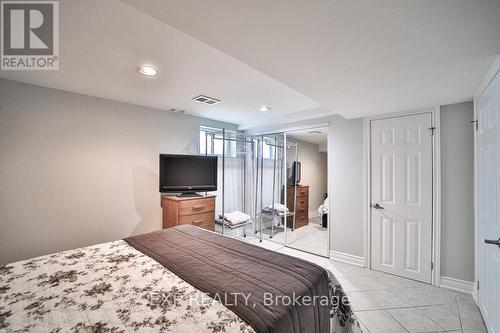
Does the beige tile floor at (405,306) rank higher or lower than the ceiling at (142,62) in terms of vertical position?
lower

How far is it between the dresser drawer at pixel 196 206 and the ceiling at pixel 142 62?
1.47m

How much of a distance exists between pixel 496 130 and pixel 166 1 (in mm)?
2288

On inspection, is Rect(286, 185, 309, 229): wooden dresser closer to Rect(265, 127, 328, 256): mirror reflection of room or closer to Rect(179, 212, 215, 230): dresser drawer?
Rect(265, 127, 328, 256): mirror reflection of room

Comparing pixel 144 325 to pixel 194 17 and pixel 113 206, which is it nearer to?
pixel 194 17

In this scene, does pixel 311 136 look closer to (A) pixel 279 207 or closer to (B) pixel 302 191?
(B) pixel 302 191

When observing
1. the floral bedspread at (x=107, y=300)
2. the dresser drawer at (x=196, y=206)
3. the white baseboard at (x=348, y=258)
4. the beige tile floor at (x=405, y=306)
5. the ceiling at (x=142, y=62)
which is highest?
the ceiling at (x=142, y=62)

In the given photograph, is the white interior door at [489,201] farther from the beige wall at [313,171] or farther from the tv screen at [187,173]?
the tv screen at [187,173]

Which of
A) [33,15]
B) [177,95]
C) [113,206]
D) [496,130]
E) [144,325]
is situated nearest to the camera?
[144,325]

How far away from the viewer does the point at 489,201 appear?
66.4 inches

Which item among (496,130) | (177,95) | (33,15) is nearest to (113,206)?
(177,95)

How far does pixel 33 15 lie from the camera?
1.35 meters

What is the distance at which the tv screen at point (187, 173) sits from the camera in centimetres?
323

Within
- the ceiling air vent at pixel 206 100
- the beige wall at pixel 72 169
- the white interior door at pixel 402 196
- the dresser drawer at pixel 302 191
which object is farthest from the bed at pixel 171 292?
the dresser drawer at pixel 302 191

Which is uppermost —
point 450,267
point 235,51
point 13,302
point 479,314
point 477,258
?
point 235,51
